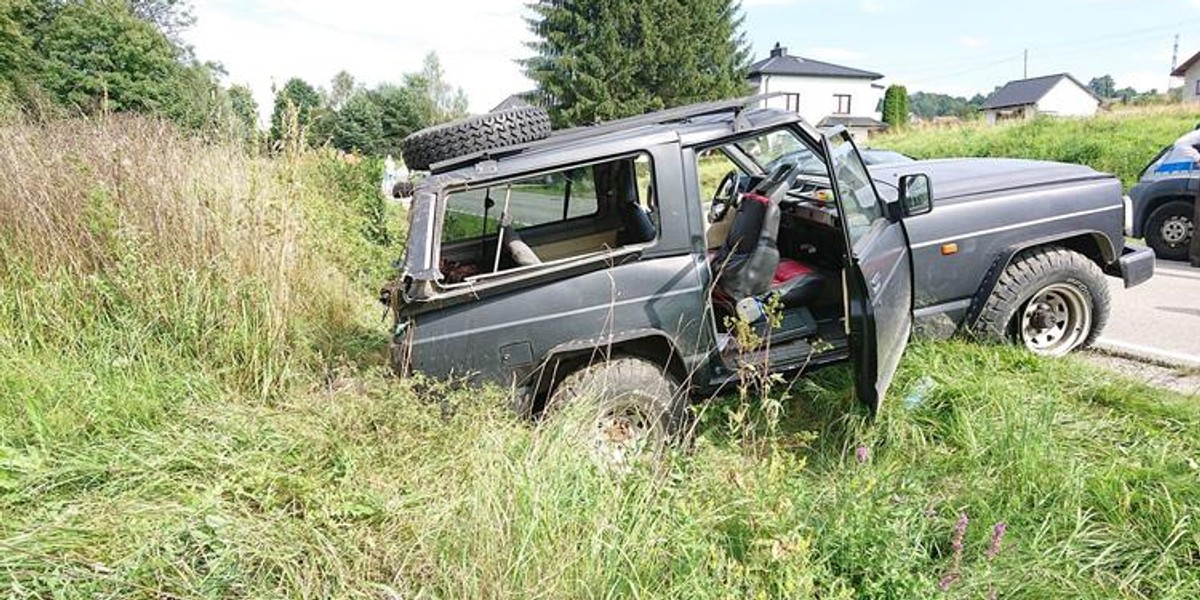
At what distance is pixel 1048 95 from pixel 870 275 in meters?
61.4

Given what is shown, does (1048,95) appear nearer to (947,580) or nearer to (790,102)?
(790,102)

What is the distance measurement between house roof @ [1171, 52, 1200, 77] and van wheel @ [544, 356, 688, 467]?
2520 inches

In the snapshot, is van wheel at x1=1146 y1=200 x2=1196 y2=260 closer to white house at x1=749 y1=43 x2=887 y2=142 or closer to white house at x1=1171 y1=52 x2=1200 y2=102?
white house at x1=749 y1=43 x2=887 y2=142

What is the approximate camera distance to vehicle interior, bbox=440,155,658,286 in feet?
11.6

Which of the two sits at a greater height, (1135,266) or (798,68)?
(798,68)

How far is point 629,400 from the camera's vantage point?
3219 millimetres

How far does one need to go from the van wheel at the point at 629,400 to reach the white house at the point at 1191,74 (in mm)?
62301

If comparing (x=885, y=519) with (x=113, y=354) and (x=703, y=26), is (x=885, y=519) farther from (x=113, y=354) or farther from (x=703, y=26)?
(x=703, y=26)

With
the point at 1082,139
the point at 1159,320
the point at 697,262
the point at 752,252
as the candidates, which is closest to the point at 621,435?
the point at 697,262

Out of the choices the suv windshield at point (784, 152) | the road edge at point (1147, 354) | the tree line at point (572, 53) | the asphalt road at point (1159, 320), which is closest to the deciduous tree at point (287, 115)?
the suv windshield at point (784, 152)

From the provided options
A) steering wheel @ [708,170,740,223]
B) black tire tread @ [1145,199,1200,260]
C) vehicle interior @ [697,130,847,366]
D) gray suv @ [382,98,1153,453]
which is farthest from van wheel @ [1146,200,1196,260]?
vehicle interior @ [697,130,847,366]

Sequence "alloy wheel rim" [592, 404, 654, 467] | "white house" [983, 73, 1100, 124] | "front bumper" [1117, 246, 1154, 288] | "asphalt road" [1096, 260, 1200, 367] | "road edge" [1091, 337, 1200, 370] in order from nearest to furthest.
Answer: "alloy wheel rim" [592, 404, 654, 467]
"front bumper" [1117, 246, 1154, 288]
"road edge" [1091, 337, 1200, 370]
"asphalt road" [1096, 260, 1200, 367]
"white house" [983, 73, 1100, 124]

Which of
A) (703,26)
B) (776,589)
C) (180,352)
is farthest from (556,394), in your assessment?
(703,26)

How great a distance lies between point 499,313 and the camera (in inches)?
122
